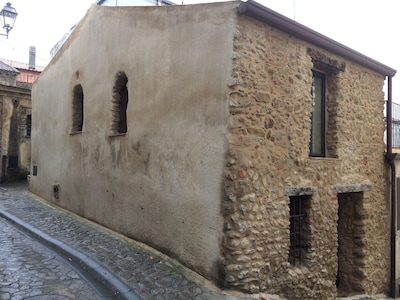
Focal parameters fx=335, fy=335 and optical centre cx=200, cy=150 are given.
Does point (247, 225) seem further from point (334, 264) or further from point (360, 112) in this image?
point (360, 112)

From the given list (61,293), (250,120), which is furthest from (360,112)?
(61,293)

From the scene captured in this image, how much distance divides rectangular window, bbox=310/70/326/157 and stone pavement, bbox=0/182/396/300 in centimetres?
286

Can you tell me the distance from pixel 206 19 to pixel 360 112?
392 centimetres

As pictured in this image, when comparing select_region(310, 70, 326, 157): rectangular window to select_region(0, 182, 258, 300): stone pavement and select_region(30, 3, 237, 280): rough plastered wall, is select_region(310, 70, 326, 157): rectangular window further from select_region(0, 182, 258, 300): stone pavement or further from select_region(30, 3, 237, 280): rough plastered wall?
select_region(0, 182, 258, 300): stone pavement

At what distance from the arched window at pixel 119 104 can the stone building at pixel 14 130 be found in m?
10.8

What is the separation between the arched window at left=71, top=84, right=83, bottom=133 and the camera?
8.95 meters

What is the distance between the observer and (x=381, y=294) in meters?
7.14

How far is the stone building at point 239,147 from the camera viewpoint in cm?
453

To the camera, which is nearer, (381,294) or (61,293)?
(61,293)

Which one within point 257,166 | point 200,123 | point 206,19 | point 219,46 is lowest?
point 257,166

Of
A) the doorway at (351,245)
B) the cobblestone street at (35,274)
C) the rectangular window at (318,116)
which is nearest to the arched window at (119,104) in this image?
the cobblestone street at (35,274)

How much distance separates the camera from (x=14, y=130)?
51.0 feet

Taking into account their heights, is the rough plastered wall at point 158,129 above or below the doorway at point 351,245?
above

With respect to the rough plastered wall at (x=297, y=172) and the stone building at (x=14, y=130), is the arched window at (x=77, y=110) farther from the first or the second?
the stone building at (x=14, y=130)
